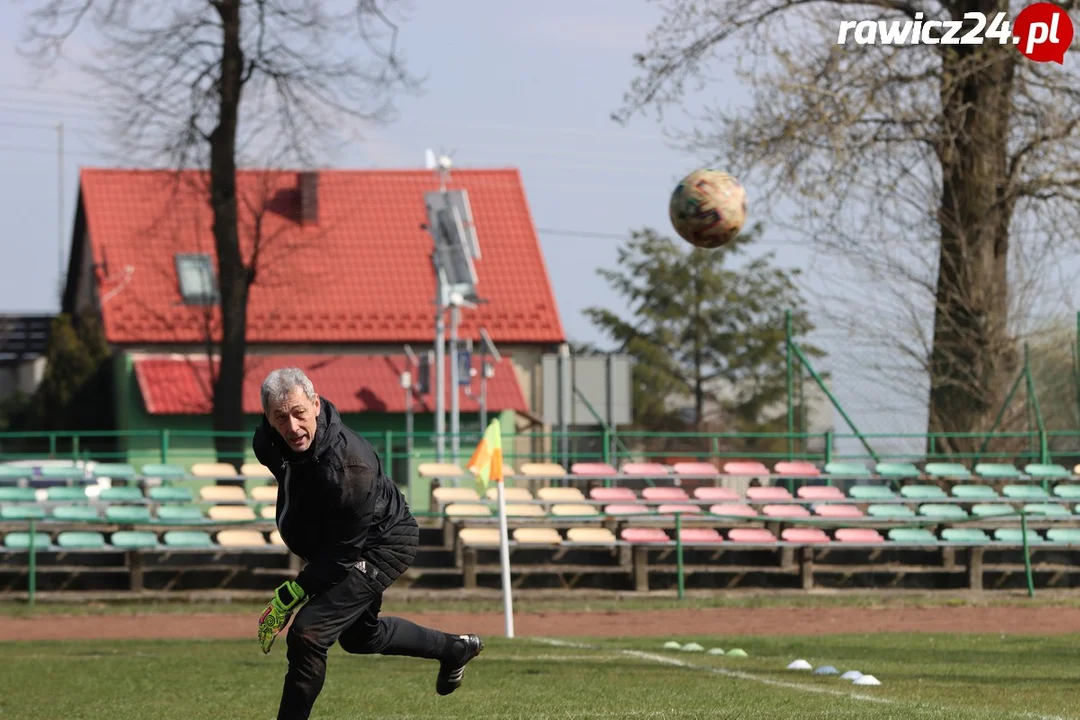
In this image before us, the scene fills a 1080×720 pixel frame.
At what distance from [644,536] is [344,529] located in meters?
12.6

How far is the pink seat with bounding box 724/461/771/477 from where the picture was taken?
66.0ft

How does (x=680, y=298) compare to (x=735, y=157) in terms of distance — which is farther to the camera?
(x=680, y=298)

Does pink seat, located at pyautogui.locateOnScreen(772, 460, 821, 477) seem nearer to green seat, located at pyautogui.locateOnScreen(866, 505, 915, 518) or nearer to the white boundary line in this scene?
green seat, located at pyautogui.locateOnScreen(866, 505, 915, 518)

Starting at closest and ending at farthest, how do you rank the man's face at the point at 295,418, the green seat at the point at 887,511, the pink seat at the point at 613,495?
the man's face at the point at 295,418
the pink seat at the point at 613,495
the green seat at the point at 887,511

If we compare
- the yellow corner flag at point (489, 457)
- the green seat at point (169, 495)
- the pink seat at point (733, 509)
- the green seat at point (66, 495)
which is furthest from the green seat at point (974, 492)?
the green seat at point (66, 495)

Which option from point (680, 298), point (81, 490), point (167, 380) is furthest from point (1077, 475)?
point (680, 298)

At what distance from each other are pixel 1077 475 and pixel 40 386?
1027 inches

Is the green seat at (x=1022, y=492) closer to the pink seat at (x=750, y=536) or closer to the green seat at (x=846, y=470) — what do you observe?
the green seat at (x=846, y=470)

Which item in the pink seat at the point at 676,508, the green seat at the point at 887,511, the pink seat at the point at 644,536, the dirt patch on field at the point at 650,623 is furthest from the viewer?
the green seat at the point at 887,511

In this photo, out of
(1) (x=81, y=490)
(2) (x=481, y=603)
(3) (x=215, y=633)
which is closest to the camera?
(3) (x=215, y=633)

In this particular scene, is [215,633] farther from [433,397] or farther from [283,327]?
[283,327]

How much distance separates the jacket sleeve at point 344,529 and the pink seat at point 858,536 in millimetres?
13784

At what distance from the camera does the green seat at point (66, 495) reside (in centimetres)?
1923

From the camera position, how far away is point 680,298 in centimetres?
5744
